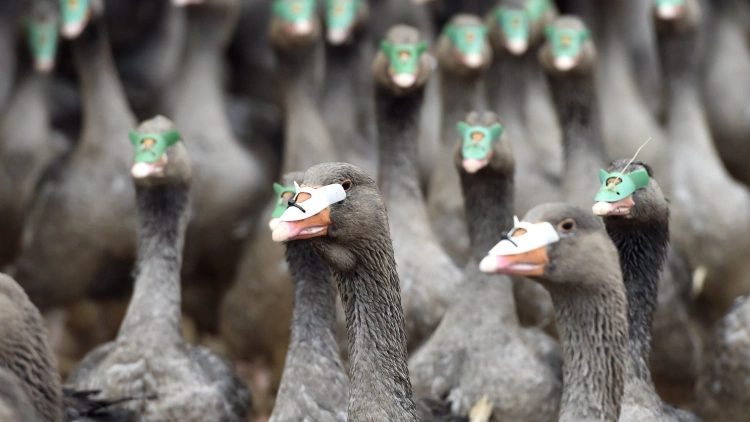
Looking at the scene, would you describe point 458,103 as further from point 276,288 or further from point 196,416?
point 196,416

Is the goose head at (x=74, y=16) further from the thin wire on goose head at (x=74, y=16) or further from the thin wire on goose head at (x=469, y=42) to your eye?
the thin wire on goose head at (x=469, y=42)

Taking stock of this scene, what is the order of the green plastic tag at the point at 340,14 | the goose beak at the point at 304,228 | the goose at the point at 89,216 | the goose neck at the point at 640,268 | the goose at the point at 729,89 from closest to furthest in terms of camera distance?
the goose beak at the point at 304,228, the goose neck at the point at 640,268, the goose at the point at 89,216, the green plastic tag at the point at 340,14, the goose at the point at 729,89

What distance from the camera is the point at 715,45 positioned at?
1038 cm

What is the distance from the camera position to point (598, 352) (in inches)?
211

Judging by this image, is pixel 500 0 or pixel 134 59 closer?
pixel 500 0

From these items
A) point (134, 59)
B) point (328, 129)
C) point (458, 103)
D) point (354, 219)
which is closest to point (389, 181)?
point (458, 103)

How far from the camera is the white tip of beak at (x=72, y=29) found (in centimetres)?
856

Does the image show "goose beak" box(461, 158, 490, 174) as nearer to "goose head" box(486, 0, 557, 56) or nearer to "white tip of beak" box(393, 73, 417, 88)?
"white tip of beak" box(393, 73, 417, 88)

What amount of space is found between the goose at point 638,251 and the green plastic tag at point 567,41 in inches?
92.4

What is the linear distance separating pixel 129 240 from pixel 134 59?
2756 millimetres

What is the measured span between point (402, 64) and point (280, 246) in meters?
1.57

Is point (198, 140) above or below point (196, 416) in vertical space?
above

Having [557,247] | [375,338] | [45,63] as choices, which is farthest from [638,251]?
[45,63]

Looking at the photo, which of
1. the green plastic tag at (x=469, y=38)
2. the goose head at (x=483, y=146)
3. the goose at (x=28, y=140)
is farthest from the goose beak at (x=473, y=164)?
the goose at (x=28, y=140)
